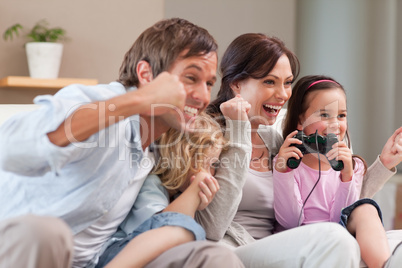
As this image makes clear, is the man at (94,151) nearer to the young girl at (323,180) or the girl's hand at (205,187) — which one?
the girl's hand at (205,187)

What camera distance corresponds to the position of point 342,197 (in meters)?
1.58

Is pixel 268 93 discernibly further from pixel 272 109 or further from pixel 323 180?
pixel 323 180

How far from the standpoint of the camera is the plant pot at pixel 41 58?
298 cm

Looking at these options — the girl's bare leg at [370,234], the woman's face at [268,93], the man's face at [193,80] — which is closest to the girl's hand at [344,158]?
the girl's bare leg at [370,234]

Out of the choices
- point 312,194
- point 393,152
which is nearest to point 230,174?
point 312,194

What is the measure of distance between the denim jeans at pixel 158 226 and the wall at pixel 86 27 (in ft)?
7.12

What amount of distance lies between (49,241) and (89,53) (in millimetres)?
2586

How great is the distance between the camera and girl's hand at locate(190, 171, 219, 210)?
4.46 ft

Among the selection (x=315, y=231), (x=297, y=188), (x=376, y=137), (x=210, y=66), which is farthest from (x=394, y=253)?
(x=376, y=137)

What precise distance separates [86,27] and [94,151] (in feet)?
7.63

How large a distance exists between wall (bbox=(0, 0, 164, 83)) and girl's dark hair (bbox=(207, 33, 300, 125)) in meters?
1.71

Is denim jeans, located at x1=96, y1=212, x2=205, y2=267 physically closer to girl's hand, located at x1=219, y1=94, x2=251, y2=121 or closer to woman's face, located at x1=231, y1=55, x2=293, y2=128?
girl's hand, located at x1=219, y1=94, x2=251, y2=121

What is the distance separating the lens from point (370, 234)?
1411mm

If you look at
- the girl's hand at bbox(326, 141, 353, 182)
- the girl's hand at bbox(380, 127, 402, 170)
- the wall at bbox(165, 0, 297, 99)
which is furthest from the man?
the wall at bbox(165, 0, 297, 99)
